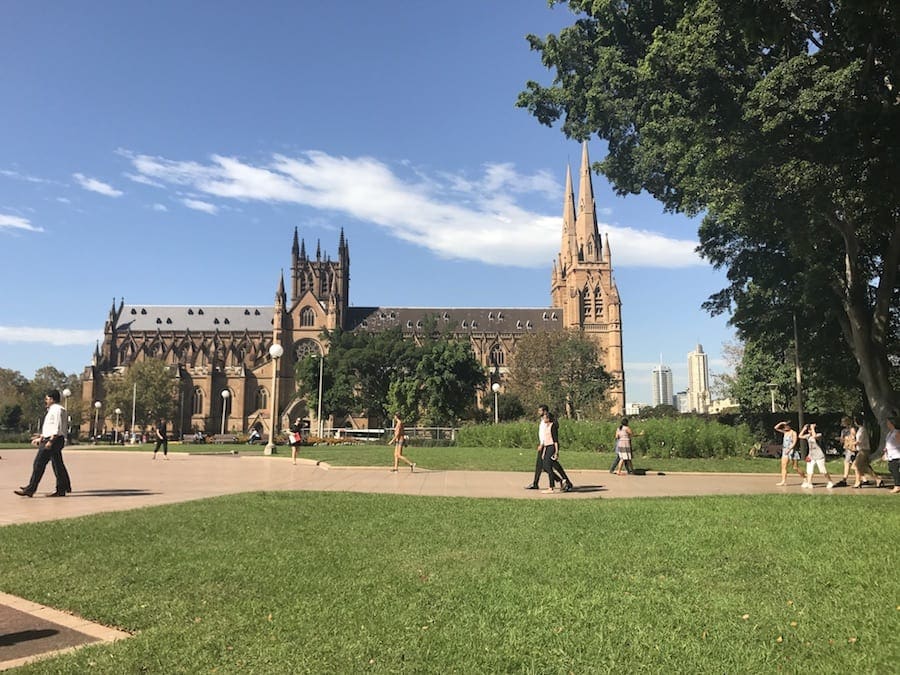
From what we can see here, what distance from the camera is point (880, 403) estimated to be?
2138cm

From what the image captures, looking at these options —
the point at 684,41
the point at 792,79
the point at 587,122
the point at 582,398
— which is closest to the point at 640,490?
the point at 792,79

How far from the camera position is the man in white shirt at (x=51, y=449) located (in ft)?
37.4

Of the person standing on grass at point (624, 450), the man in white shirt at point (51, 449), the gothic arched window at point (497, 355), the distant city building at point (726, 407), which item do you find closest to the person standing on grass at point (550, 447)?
the person standing on grass at point (624, 450)

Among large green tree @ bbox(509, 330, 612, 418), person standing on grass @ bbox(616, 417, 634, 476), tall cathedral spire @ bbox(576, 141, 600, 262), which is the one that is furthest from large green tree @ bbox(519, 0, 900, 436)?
tall cathedral spire @ bbox(576, 141, 600, 262)

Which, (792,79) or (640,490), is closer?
(640,490)

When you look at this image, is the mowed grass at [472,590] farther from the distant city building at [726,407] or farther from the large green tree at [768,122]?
the distant city building at [726,407]

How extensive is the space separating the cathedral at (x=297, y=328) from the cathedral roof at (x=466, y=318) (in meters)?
0.19

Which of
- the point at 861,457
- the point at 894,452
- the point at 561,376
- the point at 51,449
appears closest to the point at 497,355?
the point at 561,376

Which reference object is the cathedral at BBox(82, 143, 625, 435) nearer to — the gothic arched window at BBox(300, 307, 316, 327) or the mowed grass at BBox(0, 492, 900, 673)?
the gothic arched window at BBox(300, 307, 316, 327)

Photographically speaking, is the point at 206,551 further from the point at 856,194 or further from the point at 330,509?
the point at 856,194

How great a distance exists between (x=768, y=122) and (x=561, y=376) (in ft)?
166

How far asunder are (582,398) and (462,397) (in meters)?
14.8

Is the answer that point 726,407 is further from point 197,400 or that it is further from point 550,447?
point 550,447

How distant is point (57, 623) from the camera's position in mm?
4578
